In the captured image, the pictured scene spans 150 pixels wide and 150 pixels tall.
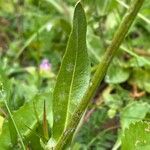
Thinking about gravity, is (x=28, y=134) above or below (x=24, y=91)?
above

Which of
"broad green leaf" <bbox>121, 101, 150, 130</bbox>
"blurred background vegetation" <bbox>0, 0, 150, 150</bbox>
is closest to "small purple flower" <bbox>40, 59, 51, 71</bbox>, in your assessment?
"blurred background vegetation" <bbox>0, 0, 150, 150</bbox>

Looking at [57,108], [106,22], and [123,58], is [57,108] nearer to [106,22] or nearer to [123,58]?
[123,58]

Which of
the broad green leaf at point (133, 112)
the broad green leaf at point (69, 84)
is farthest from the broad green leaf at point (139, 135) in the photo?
the broad green leaf at point (133, 112)

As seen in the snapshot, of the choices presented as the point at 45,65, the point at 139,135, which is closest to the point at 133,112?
the point at 139,135

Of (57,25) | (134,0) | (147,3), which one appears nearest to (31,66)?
(57,25)

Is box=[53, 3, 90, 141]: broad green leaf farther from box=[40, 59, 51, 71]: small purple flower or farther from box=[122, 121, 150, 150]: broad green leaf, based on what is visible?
box=[40, 59, 51, 71]: small purple flower

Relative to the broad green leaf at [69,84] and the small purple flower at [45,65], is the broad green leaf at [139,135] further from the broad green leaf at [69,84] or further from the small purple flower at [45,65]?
the small purple flower at [45,65]
